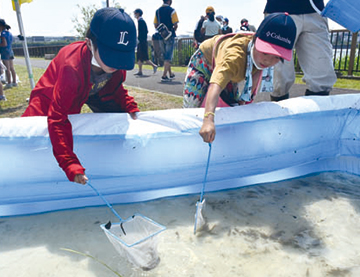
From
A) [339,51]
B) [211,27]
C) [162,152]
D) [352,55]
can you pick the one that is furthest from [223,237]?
[339,51]

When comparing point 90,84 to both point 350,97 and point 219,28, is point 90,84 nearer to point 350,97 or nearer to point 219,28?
point 350,97

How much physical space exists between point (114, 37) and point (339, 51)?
8.69 metres

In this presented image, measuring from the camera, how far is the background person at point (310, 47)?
284 centimetres

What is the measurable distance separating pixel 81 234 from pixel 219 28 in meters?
6.33

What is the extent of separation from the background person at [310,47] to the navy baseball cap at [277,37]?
3.63ft

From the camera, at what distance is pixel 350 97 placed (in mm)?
2604

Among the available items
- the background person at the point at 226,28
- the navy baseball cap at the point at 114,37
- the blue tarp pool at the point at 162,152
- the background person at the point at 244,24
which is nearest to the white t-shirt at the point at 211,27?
the background person at the point at 226,28

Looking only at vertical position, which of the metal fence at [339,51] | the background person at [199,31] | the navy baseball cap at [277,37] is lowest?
the metal fence at [339,51]

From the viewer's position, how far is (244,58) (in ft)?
6.43

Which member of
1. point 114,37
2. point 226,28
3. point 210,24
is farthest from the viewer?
point 226,28

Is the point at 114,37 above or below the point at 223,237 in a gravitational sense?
above

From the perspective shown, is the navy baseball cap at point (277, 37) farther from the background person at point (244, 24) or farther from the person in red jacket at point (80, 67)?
the background person at point (244, 24)

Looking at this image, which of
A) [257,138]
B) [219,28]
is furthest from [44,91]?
[219,28]

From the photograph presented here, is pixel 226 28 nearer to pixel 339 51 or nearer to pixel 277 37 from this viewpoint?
pixel 339 51
